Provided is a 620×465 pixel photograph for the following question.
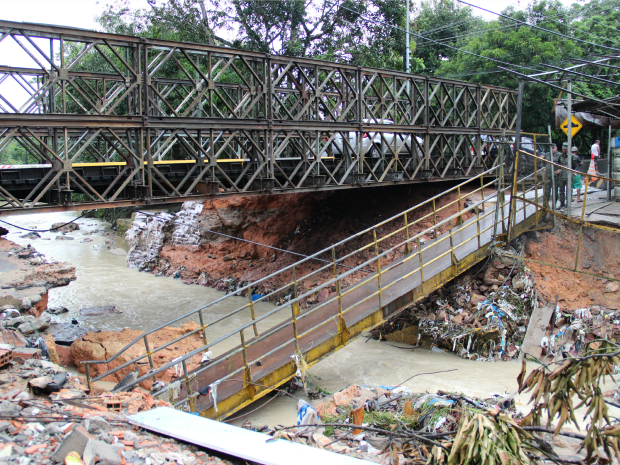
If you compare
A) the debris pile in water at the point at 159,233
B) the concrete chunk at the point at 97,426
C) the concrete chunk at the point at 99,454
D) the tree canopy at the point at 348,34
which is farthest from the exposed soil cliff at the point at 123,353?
the tree canopy at the point at 348,34

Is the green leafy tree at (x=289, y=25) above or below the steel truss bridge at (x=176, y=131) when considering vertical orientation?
above

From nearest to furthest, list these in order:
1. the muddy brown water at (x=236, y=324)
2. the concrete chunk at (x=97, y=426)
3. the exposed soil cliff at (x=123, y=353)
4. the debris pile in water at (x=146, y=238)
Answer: the concrete chunk at (x=97, y=426)
the muddy brown water at (x=236, y=324)
the exposed soil cliff at (x=123, y=353)
the debris pile in water at (x=146, y=238)

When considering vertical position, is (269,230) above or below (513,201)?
below

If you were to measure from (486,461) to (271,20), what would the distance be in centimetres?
2307

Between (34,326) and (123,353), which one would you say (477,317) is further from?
(34,326)

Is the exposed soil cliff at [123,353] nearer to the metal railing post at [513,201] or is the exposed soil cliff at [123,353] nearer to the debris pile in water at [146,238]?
the metal railing post at [513,201]

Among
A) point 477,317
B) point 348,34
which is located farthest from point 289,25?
point 477,317

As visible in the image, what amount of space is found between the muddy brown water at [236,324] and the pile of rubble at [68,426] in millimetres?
2928

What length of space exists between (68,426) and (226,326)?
31.8ft

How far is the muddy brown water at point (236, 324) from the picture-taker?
9656mm

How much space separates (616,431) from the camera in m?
4.57

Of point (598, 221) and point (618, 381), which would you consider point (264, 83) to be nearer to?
point (598, 221)

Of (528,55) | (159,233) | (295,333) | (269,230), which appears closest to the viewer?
(295,333)

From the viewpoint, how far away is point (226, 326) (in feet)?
48.2
